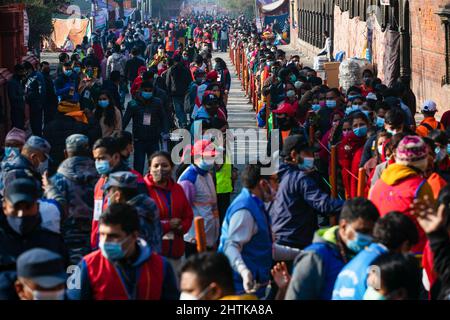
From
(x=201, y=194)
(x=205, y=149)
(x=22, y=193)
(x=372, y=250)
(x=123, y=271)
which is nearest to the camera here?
(x=372, y=250)

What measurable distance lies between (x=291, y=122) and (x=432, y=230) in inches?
301

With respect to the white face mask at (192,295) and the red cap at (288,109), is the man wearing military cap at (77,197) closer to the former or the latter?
the white face mask at (192,295)

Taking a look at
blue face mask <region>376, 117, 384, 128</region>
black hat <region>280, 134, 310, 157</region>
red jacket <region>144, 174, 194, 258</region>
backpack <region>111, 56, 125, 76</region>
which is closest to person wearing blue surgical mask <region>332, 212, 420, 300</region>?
red jacket <region>144, 174, 194, 258</region>

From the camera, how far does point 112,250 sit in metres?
6.36

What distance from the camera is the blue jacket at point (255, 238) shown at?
7.99 m

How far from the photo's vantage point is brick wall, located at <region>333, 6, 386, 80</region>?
100ft

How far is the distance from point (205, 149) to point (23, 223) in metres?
2.71

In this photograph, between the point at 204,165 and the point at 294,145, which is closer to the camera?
the point at 294,145

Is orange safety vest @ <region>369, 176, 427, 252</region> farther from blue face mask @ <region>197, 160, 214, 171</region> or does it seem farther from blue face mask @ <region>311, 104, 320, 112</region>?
blue face mask @ <region>311, 104, 320, 112</region>

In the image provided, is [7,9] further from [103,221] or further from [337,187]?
[103,221]

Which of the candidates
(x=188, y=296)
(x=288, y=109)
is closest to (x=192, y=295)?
(x=188, y=296)

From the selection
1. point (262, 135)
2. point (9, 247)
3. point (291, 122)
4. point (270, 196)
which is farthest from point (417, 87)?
point (9, 247)

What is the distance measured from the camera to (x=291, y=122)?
45.9ft

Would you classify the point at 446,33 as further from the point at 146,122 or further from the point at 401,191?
the point at 401,191
